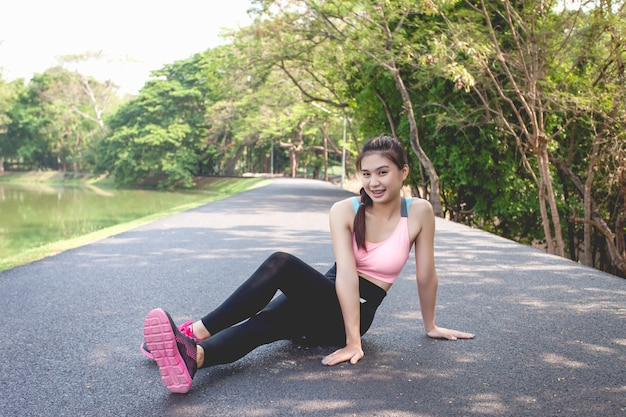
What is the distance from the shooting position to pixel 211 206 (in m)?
16.4

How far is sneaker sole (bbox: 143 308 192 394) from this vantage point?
2674 mm

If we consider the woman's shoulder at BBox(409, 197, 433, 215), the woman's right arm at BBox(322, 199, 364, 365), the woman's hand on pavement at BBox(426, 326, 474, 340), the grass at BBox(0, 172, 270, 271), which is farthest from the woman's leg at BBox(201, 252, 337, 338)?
the grass at BBox(0, 172, 270, 271)

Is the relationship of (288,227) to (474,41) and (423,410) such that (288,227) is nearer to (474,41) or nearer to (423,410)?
(474,41)

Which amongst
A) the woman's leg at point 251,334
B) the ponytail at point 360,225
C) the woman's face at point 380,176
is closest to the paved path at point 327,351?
the woman's leg at point 251,334

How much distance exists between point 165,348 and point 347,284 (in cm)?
105

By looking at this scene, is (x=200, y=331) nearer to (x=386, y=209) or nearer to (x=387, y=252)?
(x=387, y=252)

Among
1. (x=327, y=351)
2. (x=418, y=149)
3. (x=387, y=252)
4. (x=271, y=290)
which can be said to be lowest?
(x=327, y=351)

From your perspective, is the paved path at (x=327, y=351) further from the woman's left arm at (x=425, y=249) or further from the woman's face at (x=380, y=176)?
the woman's face at (x=380, y=176)

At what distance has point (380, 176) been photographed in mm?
3279

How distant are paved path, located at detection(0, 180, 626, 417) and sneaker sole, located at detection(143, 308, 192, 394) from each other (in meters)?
0.12

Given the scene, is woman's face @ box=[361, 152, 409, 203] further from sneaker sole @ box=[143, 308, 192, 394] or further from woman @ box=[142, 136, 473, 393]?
sneaker sole @ box=[143, 308, 192, 394]

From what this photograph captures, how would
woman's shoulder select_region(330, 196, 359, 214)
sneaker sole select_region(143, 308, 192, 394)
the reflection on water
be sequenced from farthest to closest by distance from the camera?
1. the reflection on water
2. woman's shoulder select_region(330, 196, 359, 214)
3. sneaker sole select_region(143, 308, 192, 394)

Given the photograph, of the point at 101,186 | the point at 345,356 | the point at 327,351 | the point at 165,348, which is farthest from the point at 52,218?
the point at 101,186

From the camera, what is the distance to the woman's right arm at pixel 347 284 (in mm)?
3223
